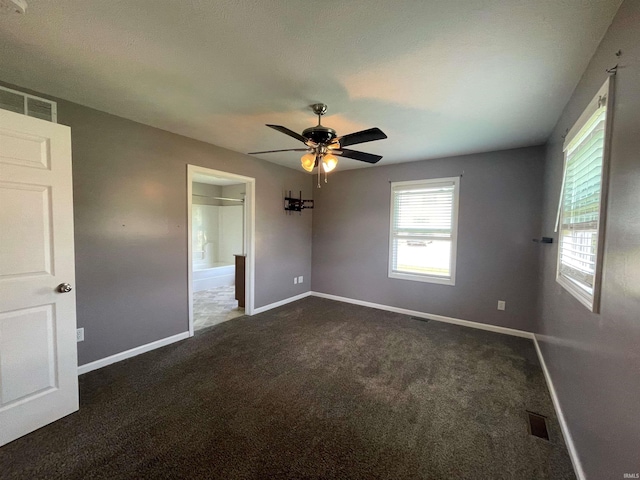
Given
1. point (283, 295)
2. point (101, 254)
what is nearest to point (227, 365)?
point (101, 254)

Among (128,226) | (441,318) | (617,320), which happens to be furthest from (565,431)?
(128,226)

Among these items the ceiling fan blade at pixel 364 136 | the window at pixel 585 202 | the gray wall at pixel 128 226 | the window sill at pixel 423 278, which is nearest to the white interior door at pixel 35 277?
the gray wall at pixel 128 226

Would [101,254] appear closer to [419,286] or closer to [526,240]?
[419,286]

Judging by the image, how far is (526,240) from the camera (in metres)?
3.36

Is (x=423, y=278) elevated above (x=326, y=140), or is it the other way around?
(x=326, y=140)

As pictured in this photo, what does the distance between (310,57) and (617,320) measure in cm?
207

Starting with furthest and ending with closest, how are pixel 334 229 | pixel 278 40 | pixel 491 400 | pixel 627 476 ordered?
pixel 334 229 < pixel 491 400 < pixel 278 40 < pixel 627 476

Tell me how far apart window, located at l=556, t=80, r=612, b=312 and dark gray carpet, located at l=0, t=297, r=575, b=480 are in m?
1.07

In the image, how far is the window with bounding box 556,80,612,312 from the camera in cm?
135

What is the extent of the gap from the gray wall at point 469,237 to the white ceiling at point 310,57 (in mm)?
1028

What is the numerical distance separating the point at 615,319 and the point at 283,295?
160 inches

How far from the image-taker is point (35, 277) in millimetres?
1747

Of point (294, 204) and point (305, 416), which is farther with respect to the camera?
point (294, 204)

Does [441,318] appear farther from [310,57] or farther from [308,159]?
[310,57]
